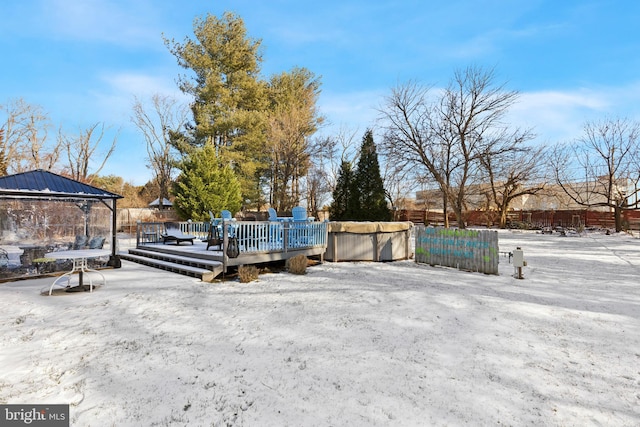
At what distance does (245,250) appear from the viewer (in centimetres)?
821

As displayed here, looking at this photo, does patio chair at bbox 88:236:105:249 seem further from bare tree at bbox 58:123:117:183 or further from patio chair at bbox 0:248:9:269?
bare tree at bbox 58:123:117:183

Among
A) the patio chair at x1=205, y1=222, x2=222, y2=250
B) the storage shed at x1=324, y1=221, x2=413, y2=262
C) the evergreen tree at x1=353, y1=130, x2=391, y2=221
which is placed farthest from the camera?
the evergreen tree at x1=353, y1=130, x2=391, y2=221

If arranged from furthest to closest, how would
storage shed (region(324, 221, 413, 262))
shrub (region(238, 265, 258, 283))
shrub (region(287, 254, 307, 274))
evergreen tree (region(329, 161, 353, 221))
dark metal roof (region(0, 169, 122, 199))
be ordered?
evergreen tree (region(329, 161, 353, 221)) < storage shed (region(324, 221, 413, 262)) < shrub (region(287, 254, 307, 274)) < shrub (region(238, 265, 258, 283)) < dark metal roof (region(0, 169, 122, 199))

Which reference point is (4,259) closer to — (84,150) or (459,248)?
(459,248)

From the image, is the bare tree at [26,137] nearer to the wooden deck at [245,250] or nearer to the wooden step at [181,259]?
the wooden step at [181,259]

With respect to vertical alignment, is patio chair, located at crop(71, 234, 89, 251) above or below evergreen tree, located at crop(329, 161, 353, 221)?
below

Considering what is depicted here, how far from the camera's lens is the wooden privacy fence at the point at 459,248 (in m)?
8.55

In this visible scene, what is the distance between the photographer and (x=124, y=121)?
28.9 metres

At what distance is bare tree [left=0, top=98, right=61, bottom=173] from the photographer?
23812 millimetres

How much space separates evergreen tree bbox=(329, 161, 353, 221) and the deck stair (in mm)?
8201

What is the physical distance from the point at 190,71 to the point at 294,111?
26.3 feet

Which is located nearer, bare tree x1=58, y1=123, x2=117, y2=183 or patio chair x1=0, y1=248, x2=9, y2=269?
patio chair x1=0, y1=248, x2=9, y2=269

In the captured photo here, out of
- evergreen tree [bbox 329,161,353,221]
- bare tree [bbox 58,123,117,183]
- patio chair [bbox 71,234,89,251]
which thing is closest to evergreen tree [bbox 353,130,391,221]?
evergreen tree [bbox 329,161,353,221]

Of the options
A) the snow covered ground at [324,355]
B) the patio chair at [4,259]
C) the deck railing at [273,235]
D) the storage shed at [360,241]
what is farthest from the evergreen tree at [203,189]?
the snow covered ground at [324,355]
